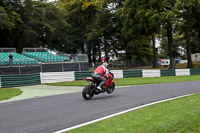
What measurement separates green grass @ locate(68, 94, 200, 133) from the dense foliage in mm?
26800

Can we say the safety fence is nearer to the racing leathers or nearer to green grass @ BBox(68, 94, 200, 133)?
the racing leathers

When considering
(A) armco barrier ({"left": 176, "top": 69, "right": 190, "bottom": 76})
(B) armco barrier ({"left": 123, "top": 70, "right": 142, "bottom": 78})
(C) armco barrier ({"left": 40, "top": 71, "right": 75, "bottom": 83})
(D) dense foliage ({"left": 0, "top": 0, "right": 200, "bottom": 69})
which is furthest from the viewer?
(D) dense foliage ({"left": 0, "top": 0, "right": 200, "bottom": 69})

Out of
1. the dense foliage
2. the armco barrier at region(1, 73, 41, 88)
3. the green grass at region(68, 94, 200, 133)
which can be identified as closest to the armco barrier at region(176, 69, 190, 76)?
the dense foliage

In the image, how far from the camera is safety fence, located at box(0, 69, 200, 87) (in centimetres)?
2086

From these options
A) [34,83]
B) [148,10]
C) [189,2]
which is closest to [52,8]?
[148,10]

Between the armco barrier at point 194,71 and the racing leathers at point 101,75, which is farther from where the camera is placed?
the armco barrier at point 194,71

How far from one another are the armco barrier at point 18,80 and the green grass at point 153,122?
15277 mm

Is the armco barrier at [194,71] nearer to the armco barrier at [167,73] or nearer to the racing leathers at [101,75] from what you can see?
the armco barrier at [167,73]

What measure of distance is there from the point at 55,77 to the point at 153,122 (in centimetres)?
1853

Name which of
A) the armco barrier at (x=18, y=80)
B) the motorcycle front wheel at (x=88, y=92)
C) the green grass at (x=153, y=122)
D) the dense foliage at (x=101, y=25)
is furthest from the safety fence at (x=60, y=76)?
the green grass at (x=153, y=122)

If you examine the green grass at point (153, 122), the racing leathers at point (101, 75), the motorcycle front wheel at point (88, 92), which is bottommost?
the green grass at point (153, 122)

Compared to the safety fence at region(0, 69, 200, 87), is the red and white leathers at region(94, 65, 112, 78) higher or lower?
higher

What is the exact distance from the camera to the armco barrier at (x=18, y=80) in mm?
20562

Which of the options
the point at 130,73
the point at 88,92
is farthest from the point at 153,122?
the point at 130,73
